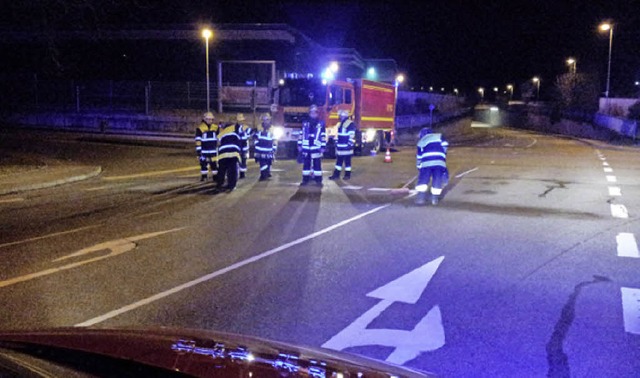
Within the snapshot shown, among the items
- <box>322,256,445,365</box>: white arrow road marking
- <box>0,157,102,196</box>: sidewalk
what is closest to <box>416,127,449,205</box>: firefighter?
<box>322,256,445,365</box>: white arrow road marking

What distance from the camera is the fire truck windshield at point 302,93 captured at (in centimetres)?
2559

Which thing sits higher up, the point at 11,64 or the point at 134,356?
the point at 11,64

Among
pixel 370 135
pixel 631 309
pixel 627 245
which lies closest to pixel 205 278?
pixel 631 309

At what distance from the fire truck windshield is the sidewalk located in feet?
26.2

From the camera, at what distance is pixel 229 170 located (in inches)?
642

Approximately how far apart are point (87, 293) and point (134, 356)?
5.07 metres

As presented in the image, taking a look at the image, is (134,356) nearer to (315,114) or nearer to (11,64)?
(315,114)

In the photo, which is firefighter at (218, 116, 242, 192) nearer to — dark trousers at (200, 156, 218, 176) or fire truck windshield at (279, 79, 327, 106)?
dark trousers at (200, 156, 218, 176)

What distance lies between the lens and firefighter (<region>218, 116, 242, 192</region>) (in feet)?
53.2

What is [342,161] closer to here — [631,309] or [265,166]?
[265,166]

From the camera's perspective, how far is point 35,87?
4569cm

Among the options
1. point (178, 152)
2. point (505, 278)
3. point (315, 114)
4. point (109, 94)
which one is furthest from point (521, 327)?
point (109, 94)

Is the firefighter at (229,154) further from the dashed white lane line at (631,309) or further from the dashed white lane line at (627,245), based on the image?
the dashed white lane line at (631,309)

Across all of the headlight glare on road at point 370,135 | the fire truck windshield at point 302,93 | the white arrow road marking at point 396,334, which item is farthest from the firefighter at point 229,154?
the headlight glare on road at point 370,135
